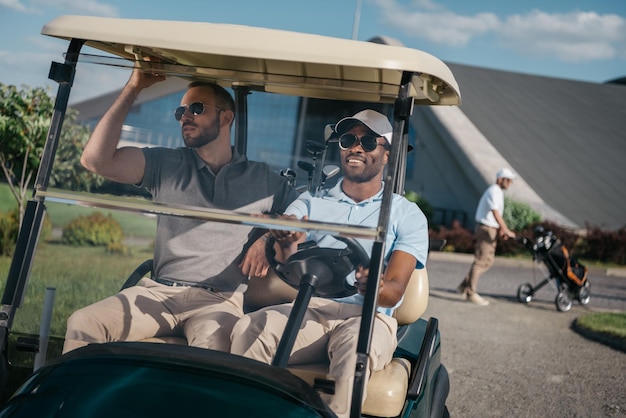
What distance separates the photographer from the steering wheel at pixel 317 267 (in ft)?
7.70

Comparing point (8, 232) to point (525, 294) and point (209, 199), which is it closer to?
point (525, 294)

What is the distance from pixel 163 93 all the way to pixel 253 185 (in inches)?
16.2

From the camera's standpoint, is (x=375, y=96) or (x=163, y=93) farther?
(x=163, y=93)

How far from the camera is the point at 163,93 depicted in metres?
2.53

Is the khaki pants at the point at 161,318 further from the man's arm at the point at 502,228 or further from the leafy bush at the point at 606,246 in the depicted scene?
the leafy bush at the point at 606,246

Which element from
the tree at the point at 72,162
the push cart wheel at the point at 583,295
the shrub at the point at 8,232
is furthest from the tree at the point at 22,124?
the push cart wheel at the point at 583,295

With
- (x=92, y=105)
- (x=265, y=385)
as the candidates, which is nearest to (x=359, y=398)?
(x=265, y=385)

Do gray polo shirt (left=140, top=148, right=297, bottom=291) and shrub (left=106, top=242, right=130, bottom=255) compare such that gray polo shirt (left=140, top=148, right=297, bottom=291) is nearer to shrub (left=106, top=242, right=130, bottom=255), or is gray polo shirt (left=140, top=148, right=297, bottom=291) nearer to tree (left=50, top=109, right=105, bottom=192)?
tree (left=50, top=109, right=105, bottom=192)

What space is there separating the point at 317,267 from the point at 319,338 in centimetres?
22

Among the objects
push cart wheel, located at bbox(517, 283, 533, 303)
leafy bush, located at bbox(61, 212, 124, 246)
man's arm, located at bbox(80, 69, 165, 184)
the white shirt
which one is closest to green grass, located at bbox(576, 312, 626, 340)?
push cart wheel, located at bbox(517, 283, 533, 303)

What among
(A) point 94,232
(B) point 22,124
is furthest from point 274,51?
(B) point 22,124

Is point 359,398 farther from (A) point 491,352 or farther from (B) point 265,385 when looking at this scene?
(A) point 491,352

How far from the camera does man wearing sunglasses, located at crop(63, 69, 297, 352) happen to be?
244 centimetres

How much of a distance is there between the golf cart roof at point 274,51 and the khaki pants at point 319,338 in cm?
64
